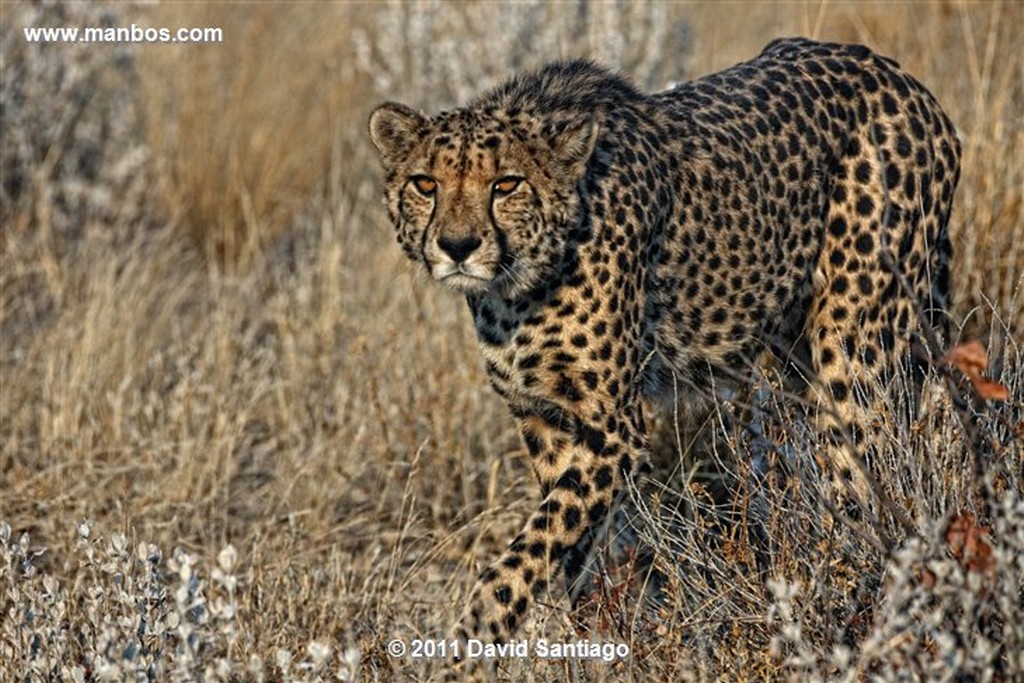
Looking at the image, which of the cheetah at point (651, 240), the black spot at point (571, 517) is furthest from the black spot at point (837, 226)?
the black spot at point (571, 517)

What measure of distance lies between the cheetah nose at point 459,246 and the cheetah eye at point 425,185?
0.20 metres

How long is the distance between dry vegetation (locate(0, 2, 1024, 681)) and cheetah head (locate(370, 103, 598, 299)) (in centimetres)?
64

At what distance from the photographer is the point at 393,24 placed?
7.95 m

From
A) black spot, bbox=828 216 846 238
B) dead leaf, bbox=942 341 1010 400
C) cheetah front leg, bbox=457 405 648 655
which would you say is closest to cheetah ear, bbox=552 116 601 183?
cheetah front leg, bbox=457 405 648 655

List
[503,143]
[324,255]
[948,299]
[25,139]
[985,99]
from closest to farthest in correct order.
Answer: [503,143] → [948,299] → [985,99] → [324,255] → [25,139]

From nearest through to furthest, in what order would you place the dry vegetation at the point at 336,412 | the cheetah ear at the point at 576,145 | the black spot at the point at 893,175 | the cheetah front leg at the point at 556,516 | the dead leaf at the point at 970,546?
the dead leaf at the point at 970,546
the dry vegetation at the point at 336,412
the cheetah front leg at the point at 556,516
the cheetah ear at the point at 576,145
the black spot at the point at 893,175

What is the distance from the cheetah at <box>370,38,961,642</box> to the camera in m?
4.00

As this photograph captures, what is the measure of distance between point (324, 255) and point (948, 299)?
98.6 inches

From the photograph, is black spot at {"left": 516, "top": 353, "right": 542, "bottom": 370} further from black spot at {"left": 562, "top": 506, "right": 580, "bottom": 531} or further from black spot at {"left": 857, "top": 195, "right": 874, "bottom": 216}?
black spot at {"left": 857, "top": 195, "right": 874, "bottom": 216}

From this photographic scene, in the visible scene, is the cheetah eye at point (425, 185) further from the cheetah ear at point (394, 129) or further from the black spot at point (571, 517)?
the black spot at point (571, 517)

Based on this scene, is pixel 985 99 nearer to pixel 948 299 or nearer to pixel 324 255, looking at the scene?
pixel 948 299

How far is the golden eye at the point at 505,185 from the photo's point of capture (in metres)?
3.98

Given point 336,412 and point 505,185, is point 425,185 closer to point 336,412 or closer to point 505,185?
point 505,185

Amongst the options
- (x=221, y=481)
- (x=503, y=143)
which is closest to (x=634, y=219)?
(x=503, y=143)
